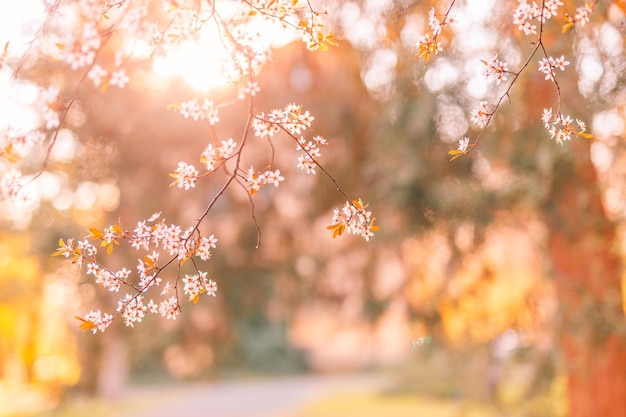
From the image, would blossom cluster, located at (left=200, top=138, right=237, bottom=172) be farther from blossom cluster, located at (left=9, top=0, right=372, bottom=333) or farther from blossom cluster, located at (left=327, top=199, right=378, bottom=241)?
blossom cluster, located at (left=327, top=199, right=378, bottom=241)

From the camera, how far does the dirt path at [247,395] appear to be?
1320cm

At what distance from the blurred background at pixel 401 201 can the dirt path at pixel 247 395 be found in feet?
15.4

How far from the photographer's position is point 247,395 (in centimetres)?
1630

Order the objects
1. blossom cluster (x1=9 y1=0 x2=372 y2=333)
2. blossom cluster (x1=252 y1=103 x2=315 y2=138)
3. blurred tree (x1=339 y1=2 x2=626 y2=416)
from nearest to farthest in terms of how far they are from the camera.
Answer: blossom cluster (x1=9 y1=0 x2=372 y2=333), blossom cluster (x1=252 y1=103 x2=315 y2=138), blurred tree (x1=339 y1=2 x2=626 y2=416)

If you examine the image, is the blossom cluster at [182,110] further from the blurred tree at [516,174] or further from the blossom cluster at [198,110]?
the blurred tree at [516,174]

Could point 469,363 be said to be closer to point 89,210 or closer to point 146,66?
point 146,66

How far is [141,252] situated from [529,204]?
3.74 m

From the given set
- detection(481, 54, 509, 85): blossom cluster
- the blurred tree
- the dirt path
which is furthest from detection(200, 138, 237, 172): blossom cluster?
the dirt path

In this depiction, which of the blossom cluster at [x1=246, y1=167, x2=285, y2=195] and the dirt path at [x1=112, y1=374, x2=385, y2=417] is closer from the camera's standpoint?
the blossom cluster at [x1=246, y1=167, x2=285, y2=195]

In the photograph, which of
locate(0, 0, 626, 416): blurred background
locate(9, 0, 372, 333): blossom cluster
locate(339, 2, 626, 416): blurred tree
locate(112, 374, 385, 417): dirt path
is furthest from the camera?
locate(112, 374, 385, 417): dirt path

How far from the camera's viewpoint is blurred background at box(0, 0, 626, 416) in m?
4.19

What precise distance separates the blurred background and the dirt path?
4.69 meters

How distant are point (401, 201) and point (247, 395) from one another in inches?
484

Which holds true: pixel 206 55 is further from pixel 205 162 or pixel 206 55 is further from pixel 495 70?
pixel 495 70
